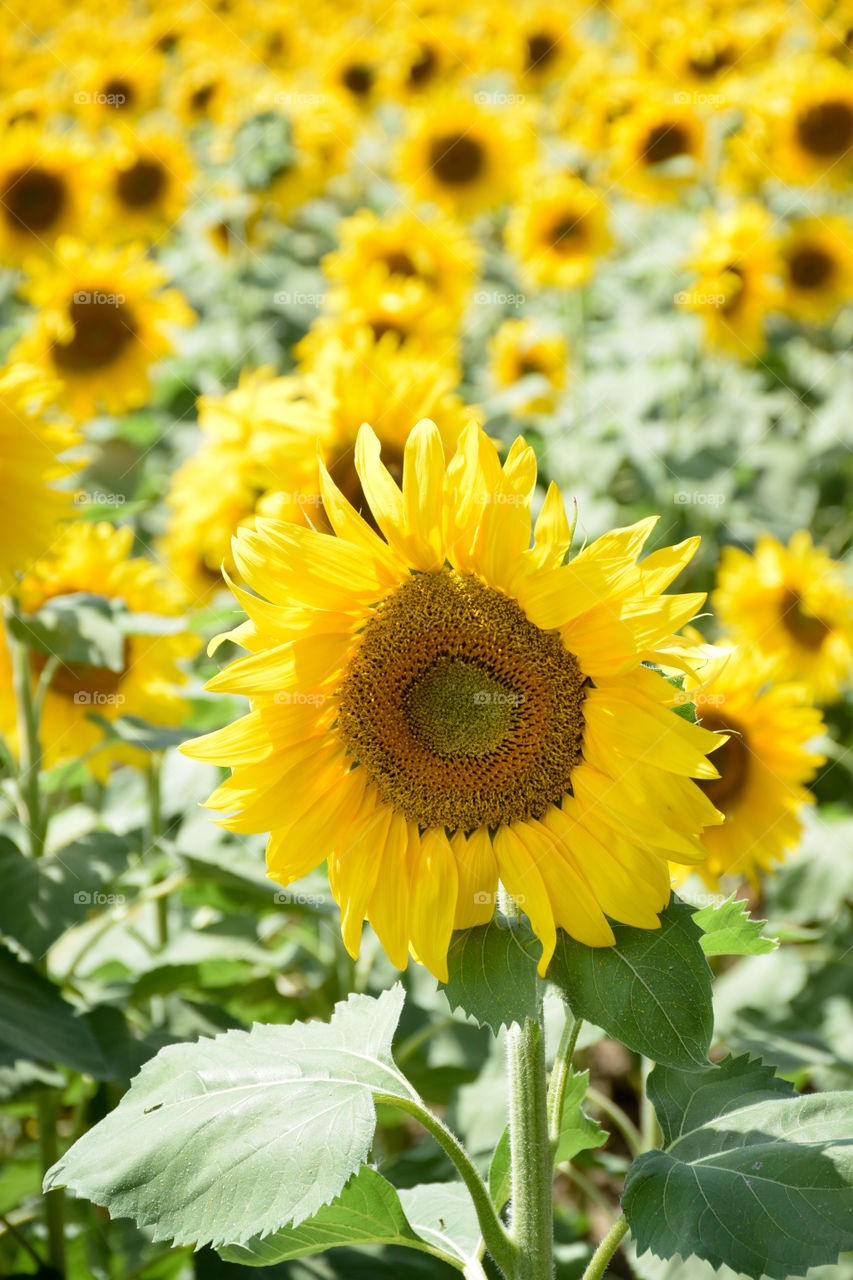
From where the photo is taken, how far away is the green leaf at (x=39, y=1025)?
6.68ft

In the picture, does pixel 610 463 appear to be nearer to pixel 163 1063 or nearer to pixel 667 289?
pixel 667 289

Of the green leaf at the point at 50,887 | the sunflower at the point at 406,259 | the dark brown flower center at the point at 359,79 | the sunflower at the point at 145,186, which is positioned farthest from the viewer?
the dark brown flower center at the point at 359,79

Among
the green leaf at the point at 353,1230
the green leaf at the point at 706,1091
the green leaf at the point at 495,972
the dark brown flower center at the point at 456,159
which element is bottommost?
the dark brown flower center at the point at 456,159

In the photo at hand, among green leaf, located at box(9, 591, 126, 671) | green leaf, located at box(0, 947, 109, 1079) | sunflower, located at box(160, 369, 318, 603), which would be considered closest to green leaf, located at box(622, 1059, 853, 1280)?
green leaf, located at box(0, 947, 109, 1079)

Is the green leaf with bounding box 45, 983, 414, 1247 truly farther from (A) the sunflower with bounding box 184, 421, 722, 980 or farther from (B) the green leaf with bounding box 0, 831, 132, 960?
(B) the green leaf with bounding box 0, 831, 132, 960

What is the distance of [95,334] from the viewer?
4715 mm

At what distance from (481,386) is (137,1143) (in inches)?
177

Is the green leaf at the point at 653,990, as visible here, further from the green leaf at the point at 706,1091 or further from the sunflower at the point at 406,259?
the sunflower at the point at 406,259

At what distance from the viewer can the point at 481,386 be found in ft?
18.1

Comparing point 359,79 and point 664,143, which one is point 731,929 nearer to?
point 664,143

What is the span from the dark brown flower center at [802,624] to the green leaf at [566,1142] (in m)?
2.39

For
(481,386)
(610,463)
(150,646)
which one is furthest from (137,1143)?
(481,386)

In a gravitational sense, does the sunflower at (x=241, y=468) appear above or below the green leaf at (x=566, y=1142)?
above

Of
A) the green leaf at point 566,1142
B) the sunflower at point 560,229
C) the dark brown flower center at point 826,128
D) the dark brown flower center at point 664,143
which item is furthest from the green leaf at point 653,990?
the dark brown flower center at point 826,128
